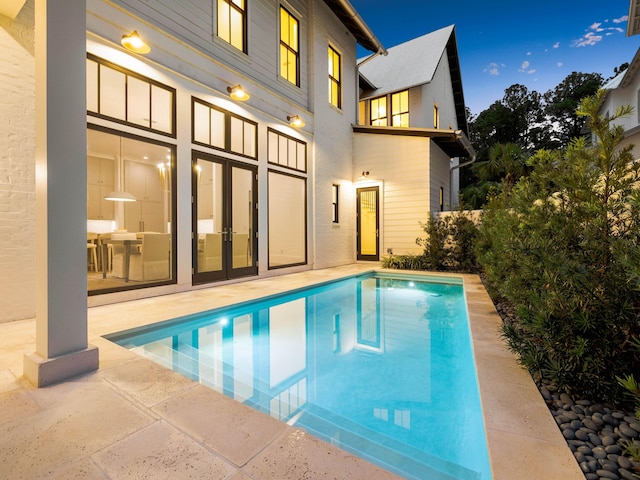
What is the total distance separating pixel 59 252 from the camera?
81.1 inches

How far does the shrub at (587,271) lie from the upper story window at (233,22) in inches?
239

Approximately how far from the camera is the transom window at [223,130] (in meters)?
5.59

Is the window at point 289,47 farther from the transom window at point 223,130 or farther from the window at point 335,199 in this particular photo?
the window at point 335,199

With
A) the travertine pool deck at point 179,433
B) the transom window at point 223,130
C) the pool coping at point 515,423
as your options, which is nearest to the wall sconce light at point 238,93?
the transom window at point 223,130

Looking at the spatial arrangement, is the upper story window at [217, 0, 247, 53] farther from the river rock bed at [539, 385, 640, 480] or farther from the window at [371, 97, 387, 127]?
the river rock bed at [539, 385, 640, 480]

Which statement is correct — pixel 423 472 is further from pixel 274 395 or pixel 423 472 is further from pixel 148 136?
pixel 148 136

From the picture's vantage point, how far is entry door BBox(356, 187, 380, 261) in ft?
32.4

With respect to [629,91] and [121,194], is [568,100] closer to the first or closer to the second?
[629,91]

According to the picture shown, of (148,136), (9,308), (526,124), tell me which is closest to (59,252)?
(9,308)

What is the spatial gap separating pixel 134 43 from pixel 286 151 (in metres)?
3.75

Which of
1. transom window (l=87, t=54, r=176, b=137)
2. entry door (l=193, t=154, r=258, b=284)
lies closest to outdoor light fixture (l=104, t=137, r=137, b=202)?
entry door (l=193, t=154, r=258, b=284)

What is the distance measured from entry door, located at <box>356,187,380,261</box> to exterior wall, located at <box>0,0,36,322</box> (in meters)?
7.76

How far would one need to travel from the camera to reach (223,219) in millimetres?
5992

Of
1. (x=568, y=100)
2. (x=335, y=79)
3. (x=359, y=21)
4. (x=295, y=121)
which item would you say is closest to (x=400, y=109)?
(x=335, y=79)
